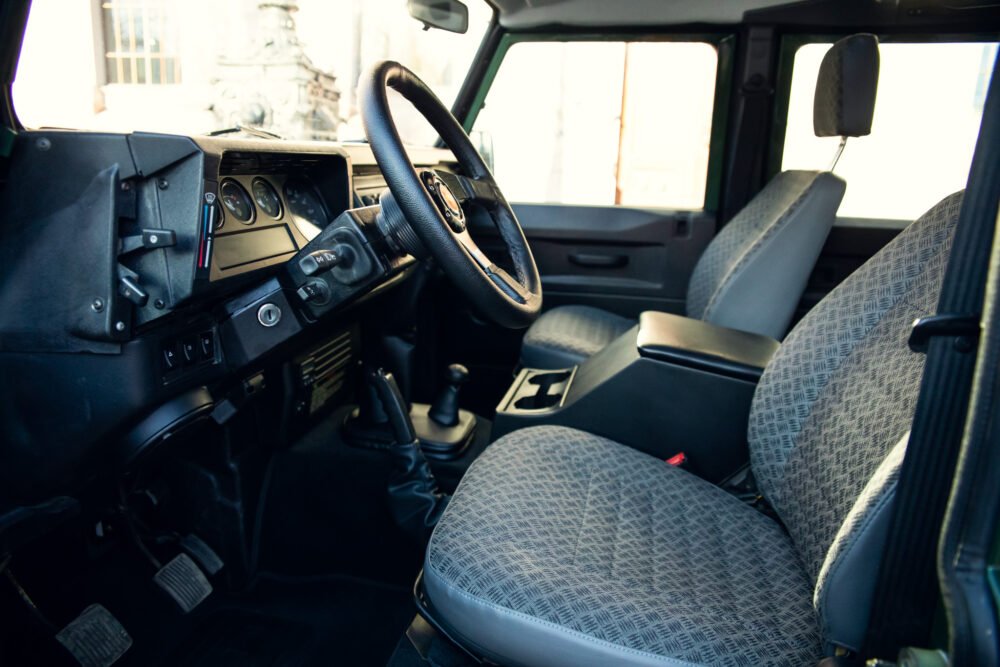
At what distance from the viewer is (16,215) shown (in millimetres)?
1060

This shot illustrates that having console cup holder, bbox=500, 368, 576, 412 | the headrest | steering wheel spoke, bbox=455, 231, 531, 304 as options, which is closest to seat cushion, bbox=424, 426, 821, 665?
steering wheel spoke, bbox=455, 231, 531, 304

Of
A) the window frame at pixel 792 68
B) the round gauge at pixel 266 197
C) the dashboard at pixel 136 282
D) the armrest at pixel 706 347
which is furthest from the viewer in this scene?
the window frame at pixel 792 68

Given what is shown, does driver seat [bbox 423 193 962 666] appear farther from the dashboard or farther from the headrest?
the headrest

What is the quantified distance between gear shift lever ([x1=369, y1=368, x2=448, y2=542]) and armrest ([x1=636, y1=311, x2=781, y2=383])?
0.53 m

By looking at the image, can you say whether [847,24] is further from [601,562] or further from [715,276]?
[601,562]

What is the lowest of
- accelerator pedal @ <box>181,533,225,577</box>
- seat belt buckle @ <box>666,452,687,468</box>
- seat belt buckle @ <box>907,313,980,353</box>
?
accelerator pedal @ <box>181,533,225,577</box>

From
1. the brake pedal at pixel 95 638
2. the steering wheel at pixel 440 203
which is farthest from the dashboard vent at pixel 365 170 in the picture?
the brake pedal at pixel 95 638

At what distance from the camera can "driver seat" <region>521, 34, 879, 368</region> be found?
184 cm

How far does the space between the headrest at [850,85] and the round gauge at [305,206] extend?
4.14 feet

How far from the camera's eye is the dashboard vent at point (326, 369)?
175 cm

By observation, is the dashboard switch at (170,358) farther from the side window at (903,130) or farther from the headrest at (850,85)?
the side window at (903,130)

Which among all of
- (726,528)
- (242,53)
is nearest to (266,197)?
(726,528)

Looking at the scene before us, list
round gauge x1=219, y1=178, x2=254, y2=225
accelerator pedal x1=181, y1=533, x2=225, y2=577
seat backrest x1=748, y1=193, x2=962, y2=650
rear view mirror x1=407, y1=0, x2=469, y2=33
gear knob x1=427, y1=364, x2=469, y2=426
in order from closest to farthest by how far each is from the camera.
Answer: seat backrest x1=748, y1=193, x2=962, y2=650, round gauge x1=219, y1=178, x2=254, y2=225, accelerator pedal x1=181, y1=533, x2=225, y2=577, gear knob x1=427, y1=364, x2=469, y2=426, rear view mirror x1=407, y1=0, x2=469, y2=33

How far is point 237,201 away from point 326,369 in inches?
24.1
